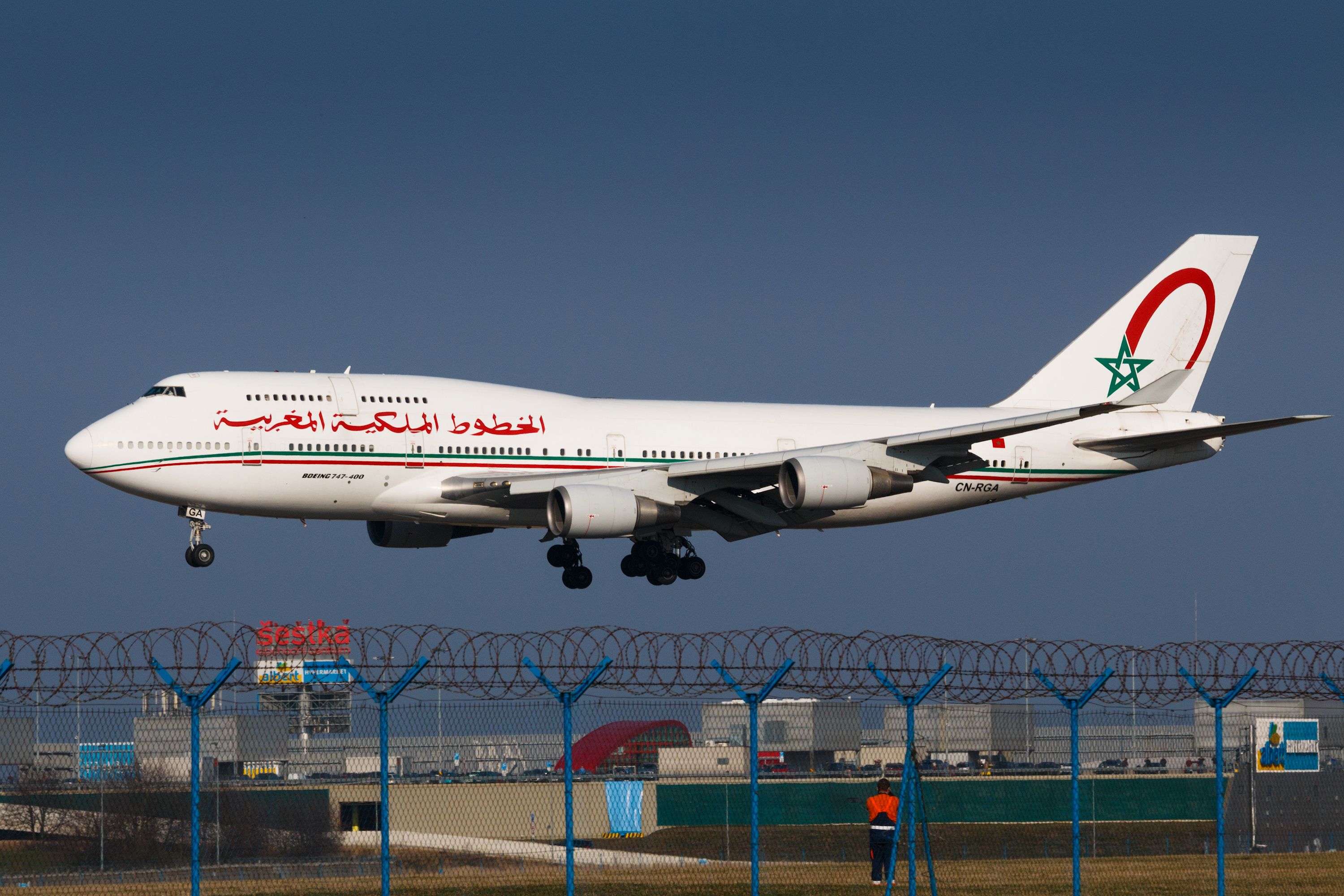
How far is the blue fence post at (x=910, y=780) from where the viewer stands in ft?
69.6

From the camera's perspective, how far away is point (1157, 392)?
42.2 m

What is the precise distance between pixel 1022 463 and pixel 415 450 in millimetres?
18709

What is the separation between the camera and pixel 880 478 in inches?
1779

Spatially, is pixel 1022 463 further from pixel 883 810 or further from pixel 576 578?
pixel 883 810

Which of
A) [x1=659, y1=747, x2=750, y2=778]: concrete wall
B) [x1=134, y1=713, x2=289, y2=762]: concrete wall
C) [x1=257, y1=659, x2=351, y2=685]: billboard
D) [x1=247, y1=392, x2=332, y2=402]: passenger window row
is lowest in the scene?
[x1=659, y1=747, x2=750, y2=778]: concrete wall

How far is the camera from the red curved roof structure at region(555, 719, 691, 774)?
34031mm

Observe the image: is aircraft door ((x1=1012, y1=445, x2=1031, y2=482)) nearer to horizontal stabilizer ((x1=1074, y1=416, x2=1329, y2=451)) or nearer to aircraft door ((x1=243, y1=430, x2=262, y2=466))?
horizontal stabilizer ((x1=1074, y1=416, x2=1329, y2=451))

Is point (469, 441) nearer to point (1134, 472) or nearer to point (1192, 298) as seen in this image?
point (1134, 472)

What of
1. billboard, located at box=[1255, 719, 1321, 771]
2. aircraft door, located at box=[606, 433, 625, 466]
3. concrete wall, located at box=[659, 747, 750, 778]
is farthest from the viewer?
aircraft door, located at box=[606, 433, 625, 466]

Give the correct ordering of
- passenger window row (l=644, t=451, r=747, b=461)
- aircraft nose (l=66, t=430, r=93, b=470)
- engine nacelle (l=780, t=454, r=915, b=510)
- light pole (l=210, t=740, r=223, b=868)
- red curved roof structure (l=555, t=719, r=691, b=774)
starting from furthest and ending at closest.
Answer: passenger window row (l=644, t=451, r=747, b=461), engine nacelle (l=780, t=454, r=915, b=510), aircraft nose (l=66, t=430, r=93, b=470), red curved roof structure (l=555, t=719, r=691, b=774), light pole (l=210, t=740, r=223, b=868)

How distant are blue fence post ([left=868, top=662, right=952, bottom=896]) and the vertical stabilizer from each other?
3235cm

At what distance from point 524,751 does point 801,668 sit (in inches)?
263

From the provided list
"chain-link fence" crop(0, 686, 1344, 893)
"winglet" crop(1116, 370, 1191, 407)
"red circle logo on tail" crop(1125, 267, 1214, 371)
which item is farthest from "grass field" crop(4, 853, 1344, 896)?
"red circle logo on tail" crop(1125, 267, 1214, 371)

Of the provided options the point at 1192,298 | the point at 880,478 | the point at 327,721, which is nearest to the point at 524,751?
the point at 327,721
